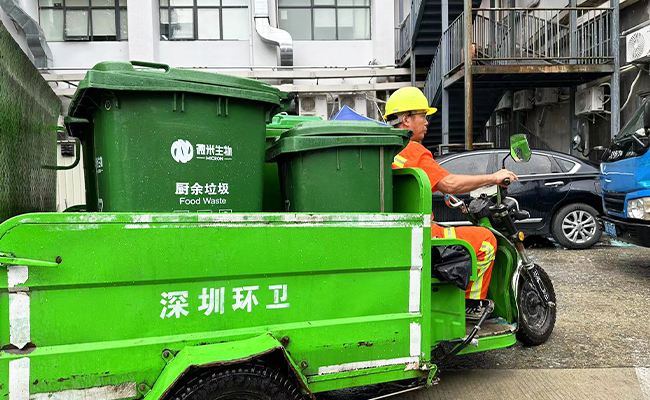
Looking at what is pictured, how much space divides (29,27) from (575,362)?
15782mm

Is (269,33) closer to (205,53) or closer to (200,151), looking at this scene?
(205,53)

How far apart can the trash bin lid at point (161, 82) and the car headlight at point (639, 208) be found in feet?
16.3

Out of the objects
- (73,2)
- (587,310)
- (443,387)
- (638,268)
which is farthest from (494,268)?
(73,2)

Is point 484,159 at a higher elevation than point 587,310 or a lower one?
higher

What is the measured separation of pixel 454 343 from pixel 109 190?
6.58ft

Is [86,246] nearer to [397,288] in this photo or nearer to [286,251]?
[286,251]

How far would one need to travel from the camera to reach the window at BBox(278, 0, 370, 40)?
16328mm

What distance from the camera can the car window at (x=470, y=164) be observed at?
26.3ft

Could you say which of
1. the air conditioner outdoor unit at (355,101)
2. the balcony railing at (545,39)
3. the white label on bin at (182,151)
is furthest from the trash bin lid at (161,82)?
the air conditioner outdoor unit at (355,101)

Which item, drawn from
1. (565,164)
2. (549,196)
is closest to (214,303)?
(549,196)

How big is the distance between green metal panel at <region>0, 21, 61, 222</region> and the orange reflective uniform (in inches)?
80.7

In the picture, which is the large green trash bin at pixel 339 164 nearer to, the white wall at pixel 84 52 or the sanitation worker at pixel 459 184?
the sanitation worker at pixel 459 184

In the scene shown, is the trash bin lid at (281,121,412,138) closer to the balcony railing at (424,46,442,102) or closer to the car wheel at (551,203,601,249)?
the car wheel at (551,203,601,249)

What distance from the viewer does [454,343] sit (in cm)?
294
